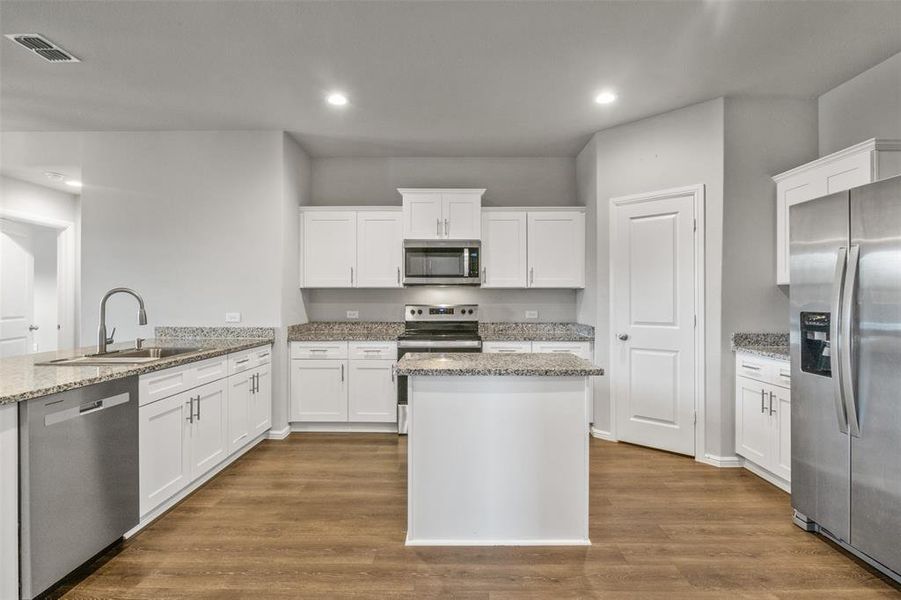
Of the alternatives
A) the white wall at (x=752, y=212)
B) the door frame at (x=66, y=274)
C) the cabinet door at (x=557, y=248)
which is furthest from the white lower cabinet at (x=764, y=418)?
the door frame at (x=66, y=274)

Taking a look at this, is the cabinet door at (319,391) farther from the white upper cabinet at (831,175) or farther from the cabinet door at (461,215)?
the white upper cabinet at (831,175)

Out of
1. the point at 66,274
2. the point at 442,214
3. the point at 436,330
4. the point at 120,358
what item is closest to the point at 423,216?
the point at 442,214

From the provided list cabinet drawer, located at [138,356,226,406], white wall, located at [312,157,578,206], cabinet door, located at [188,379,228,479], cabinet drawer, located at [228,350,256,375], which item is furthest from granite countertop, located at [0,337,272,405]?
white wall, located at [312,157,578,206]

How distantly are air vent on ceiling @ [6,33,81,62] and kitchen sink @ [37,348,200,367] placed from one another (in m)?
1.87

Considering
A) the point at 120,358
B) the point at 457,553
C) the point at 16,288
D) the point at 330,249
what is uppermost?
the point at 330,249

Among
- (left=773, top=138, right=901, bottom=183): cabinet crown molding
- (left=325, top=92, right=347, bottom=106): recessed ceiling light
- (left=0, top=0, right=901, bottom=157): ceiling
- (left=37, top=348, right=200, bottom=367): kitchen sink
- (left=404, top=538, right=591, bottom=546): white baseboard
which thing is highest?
(left=325, top=92, right=347, bottom=106): recessed ceiling light

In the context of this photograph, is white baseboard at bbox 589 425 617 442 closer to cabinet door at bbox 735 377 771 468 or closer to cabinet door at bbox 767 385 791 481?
cabinet door at bbox 735 377 771 468

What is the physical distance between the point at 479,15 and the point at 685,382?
305cm

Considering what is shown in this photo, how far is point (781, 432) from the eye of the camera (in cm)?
280

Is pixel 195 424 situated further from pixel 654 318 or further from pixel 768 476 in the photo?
pixel 768 476

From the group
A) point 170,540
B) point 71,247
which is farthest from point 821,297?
point 71,247

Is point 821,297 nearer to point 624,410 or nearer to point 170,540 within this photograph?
point 624,410

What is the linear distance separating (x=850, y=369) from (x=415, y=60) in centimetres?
291

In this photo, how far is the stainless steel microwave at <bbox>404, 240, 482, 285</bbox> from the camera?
4336mm
